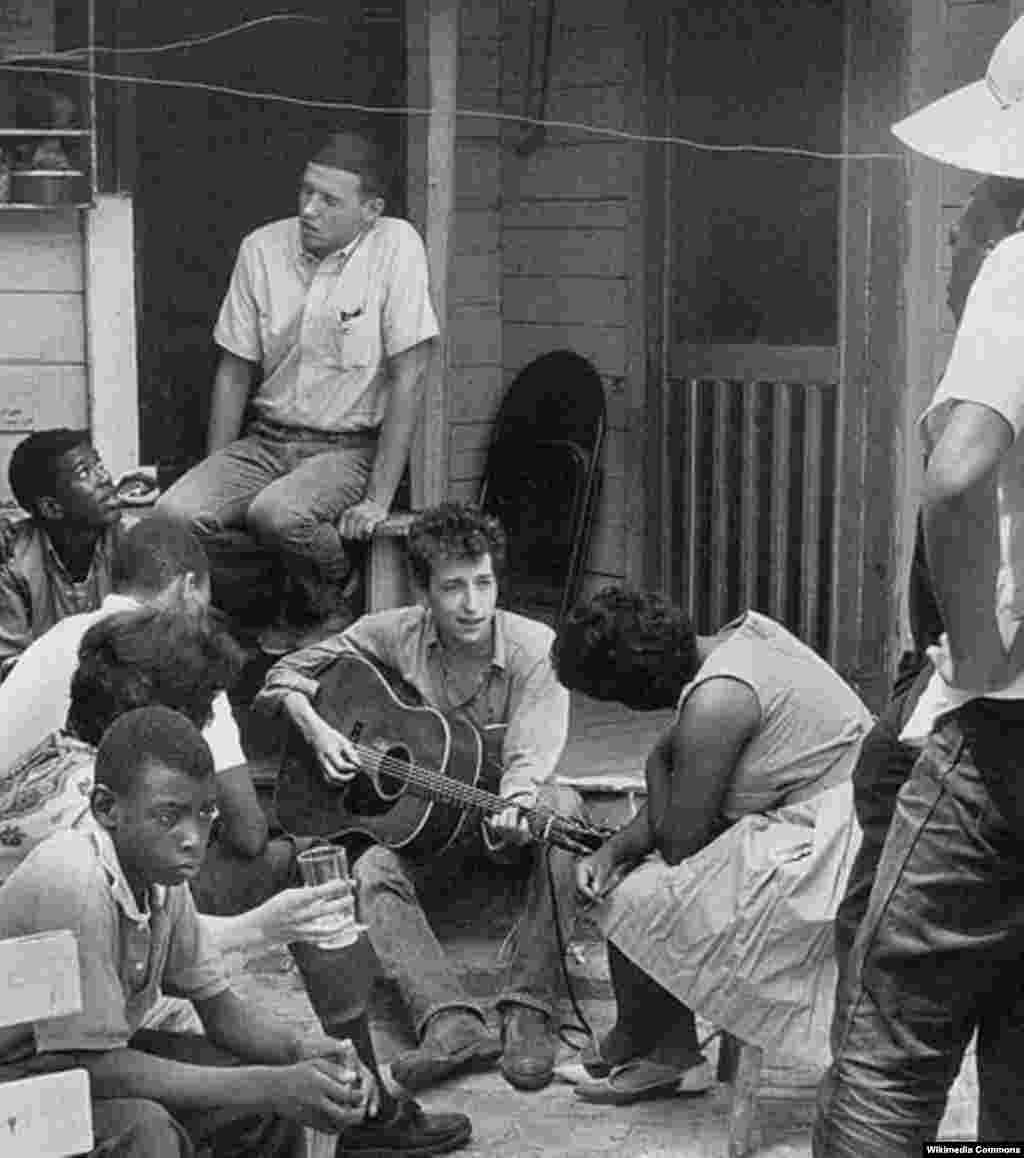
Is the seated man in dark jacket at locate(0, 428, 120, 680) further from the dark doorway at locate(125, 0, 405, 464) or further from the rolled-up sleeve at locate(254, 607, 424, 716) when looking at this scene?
the dark doorway at locate(125, 0, 405, 464)

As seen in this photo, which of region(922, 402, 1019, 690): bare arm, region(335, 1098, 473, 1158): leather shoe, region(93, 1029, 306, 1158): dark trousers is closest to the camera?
region(922, 402, 1019, 690): bare arm

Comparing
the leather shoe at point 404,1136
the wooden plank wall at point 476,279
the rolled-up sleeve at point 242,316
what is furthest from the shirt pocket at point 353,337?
the leather shoe at point 404,1136

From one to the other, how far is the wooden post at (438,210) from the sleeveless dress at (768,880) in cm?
185

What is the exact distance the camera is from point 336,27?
25.2ft

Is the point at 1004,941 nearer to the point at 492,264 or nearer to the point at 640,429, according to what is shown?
the point at 640,429

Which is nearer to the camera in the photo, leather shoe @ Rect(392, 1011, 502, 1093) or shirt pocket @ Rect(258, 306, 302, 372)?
leather shoe @ Rect(392, 1011, 502, 1093)

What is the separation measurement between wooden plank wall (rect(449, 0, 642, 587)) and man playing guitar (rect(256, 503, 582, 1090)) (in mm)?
2176

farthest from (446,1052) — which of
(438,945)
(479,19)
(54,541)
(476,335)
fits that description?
(479,19)

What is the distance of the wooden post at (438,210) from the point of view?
648cm

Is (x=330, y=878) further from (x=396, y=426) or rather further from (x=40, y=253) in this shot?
(x=40, y=253)

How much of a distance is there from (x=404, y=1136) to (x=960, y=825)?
1738mm

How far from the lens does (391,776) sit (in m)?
5.68

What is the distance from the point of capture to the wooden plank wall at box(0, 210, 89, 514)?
21.7 ft

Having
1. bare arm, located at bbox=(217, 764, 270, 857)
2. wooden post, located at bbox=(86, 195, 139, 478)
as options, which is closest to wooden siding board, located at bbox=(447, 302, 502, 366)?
wooden post, located at bbox=(86, 195, 139, 478)
